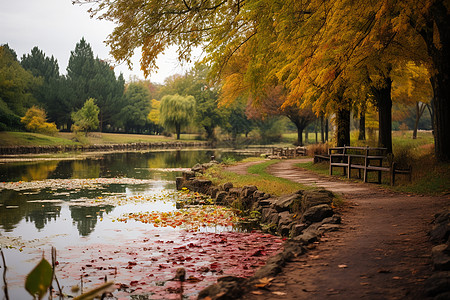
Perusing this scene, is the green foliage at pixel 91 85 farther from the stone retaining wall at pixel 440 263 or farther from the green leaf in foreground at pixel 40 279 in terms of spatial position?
the green leaf in foreground at pixel 40 279

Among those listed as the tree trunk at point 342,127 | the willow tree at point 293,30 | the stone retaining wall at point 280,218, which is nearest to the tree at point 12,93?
the tree trunk at point 342,127

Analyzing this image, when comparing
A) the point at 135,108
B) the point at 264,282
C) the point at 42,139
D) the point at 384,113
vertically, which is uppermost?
the point at 135,108

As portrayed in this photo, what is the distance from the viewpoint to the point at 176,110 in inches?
2849

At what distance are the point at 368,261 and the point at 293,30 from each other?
7432 mm

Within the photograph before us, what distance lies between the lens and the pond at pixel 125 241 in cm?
686

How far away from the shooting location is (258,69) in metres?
13.2

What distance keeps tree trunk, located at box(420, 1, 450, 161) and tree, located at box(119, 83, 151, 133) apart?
7252 cm

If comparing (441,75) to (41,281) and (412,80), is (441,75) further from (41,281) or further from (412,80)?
(412,80)

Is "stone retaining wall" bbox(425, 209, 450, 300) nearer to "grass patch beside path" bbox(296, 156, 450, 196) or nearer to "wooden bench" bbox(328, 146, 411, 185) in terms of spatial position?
"grass patch beside path" bbox(296, 156, 450, 196)

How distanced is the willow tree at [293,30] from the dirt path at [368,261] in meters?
4.23

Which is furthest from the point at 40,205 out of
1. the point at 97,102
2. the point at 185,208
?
the point at 97,102

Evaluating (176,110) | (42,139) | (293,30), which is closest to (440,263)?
(293,30)

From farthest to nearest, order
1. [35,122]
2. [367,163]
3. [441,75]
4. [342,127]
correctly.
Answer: [35,122] < [342,127] < [367,163] < [441,75]

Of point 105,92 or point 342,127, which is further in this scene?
point 105,92
